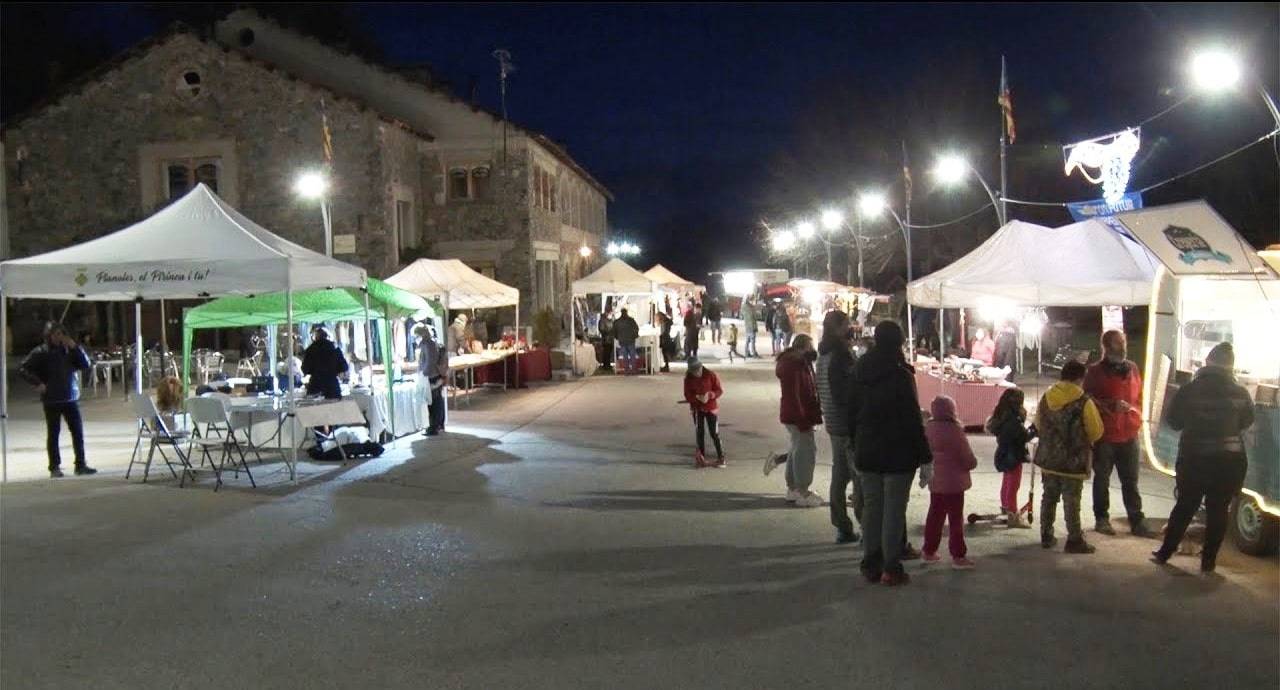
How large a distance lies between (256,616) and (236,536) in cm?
237

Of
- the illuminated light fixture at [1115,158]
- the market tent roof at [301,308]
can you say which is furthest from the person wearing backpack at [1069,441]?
the market tent roof at [301,308]

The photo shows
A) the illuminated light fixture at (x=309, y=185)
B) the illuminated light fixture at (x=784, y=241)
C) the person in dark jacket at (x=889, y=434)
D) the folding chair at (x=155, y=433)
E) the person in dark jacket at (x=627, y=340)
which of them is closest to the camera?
the person in dark jacket at (x=889, y=434)

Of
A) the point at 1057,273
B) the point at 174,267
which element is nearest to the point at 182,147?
the point at 174,267

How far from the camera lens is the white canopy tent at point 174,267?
35.1 feet

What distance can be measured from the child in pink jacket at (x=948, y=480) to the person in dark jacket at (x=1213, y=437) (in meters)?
1.38

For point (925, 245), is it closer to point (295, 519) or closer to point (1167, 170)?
point (1167, 170)

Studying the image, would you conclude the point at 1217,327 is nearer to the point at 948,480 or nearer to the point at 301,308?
the point at 948,480

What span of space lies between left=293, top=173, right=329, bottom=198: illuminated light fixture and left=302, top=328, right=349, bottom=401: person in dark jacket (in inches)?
408

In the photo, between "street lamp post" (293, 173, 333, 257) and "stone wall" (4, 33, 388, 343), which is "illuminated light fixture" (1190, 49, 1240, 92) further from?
"stone wall" (4, 33, 388, 343)

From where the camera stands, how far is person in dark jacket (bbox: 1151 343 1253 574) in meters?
6.88

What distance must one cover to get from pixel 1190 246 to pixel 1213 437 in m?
1.60

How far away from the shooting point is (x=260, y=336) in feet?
83.8

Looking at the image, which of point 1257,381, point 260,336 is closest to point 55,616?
point 1257,381

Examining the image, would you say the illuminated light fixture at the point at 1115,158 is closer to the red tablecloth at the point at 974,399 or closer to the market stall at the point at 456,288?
the red tablecloth at the point at 974,399
